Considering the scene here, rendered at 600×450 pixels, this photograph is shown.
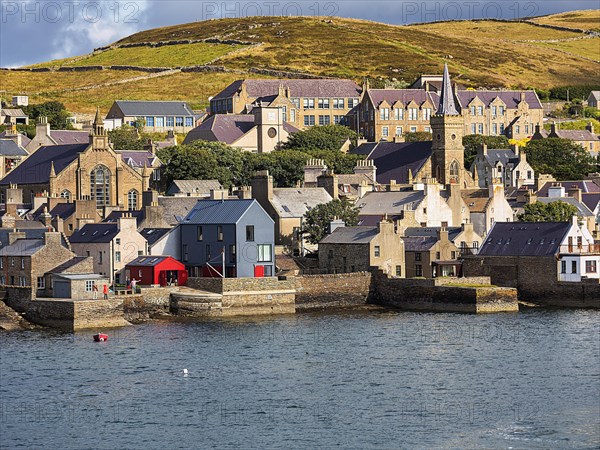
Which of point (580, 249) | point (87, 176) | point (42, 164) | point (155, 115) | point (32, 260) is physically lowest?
point (580, 249)

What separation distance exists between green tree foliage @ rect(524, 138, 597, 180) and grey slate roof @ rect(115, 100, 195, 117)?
41080 mm

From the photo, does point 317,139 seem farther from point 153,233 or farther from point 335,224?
point 153,233

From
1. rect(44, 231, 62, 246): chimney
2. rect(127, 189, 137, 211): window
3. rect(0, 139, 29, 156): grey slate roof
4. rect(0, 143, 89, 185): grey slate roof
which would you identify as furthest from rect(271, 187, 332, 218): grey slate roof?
rect(0, 139, 29, 156): grey slate roof

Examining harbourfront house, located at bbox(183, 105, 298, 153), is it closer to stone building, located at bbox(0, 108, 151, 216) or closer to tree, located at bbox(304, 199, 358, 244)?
stone building, located at bbox(0, 108, 151, 216)

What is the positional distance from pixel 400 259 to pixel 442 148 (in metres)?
40.9

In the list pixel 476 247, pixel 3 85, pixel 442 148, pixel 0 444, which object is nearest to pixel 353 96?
pixel 442 148

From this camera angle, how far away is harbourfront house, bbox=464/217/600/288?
268 feet

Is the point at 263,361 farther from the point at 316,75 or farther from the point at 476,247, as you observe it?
the point at 316,75

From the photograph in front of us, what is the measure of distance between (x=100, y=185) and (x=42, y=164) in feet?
18.0

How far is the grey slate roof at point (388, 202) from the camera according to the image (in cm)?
9600

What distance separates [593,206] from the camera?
106 meters

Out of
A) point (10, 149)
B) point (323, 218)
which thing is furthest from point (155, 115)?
point (323, 218)

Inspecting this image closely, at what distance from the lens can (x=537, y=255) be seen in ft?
271

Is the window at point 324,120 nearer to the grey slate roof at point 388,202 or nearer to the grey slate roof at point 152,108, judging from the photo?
the grey slate roof at point 152,108
